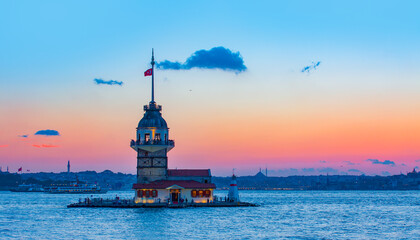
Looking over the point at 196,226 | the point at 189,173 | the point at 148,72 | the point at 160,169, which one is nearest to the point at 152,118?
the point at 148,72

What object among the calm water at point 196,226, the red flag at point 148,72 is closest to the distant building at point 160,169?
the red flag at point 148,72

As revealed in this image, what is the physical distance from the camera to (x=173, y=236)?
51125 millimetres

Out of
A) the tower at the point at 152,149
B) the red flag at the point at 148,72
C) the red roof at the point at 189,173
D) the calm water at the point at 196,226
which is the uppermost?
the red flag at the point at 148,72

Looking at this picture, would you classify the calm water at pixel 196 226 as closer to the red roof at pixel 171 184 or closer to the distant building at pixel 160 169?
the red roof at pixel 171 184

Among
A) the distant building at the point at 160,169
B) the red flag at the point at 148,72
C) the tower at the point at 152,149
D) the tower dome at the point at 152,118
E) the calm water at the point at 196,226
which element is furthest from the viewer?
the tower dome at the point at 152,118

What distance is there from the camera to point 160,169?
268 feet

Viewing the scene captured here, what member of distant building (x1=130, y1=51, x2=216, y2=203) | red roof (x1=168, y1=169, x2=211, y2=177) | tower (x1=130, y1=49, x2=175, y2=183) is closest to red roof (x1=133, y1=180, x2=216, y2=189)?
distant building (x1=130, y1=51, x2=216, y2=203)

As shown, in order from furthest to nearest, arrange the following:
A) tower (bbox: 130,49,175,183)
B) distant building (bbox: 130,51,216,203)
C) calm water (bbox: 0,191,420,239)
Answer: tower (bbox: 130,49,175,183) < distant building (bbox: 130,51,216,203) < calm water (bbox: 0,191,420,239)

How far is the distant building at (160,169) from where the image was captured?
79.9 metres

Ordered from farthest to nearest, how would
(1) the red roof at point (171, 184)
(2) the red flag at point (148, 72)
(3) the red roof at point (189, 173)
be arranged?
(3) the red roof at point (189, 173)
(2) the red flag at point (148, 72)
(1) the red roof at point (171, 184)

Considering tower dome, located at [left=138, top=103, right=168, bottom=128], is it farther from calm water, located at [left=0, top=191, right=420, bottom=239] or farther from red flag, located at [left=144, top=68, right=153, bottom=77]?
calm water, located at [left=0, top=191, right=420, bottom=239]

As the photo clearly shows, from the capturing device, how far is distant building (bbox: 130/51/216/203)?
79875mm

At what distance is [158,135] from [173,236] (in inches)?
1258

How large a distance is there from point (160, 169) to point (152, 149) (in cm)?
295
